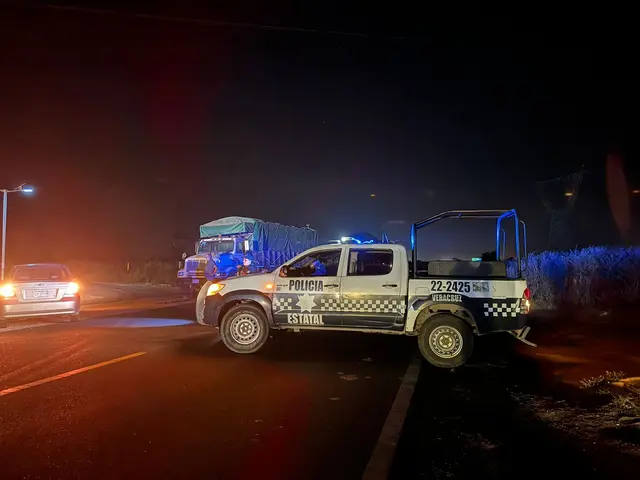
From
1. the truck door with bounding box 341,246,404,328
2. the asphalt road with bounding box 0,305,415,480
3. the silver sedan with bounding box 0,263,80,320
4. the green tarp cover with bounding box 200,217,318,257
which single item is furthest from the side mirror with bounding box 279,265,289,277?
the green tarp cover with bounding box 200,217,318,257

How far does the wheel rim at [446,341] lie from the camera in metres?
8.40

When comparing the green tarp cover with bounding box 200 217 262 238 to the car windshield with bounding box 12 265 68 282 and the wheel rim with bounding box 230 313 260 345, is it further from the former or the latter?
the wheel rim with bounding box 230 313 260 345

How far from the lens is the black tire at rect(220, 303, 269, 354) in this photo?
9.30 meters

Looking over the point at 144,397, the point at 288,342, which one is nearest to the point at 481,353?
the point at 288,342

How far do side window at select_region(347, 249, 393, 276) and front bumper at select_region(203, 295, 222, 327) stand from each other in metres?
2.39

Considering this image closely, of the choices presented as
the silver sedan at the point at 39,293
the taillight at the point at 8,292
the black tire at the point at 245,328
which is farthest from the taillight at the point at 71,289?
the black tire at the point at 245,328

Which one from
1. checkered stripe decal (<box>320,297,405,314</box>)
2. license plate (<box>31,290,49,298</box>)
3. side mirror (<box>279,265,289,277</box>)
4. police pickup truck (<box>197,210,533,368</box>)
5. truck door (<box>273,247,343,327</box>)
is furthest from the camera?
license plate (<box>31,290,49,298</box>)

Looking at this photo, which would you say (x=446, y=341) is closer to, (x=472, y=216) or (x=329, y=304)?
(x=329, y=304)

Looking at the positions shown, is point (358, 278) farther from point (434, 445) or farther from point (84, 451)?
point (84, 451)

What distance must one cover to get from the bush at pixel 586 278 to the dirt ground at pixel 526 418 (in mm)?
4996

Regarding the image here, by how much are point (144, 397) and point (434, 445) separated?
3.54 metres

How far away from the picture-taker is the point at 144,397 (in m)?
6.43

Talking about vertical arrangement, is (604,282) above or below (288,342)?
above

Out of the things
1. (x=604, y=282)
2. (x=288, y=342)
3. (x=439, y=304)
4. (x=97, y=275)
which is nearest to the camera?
(x=439, y=304)
